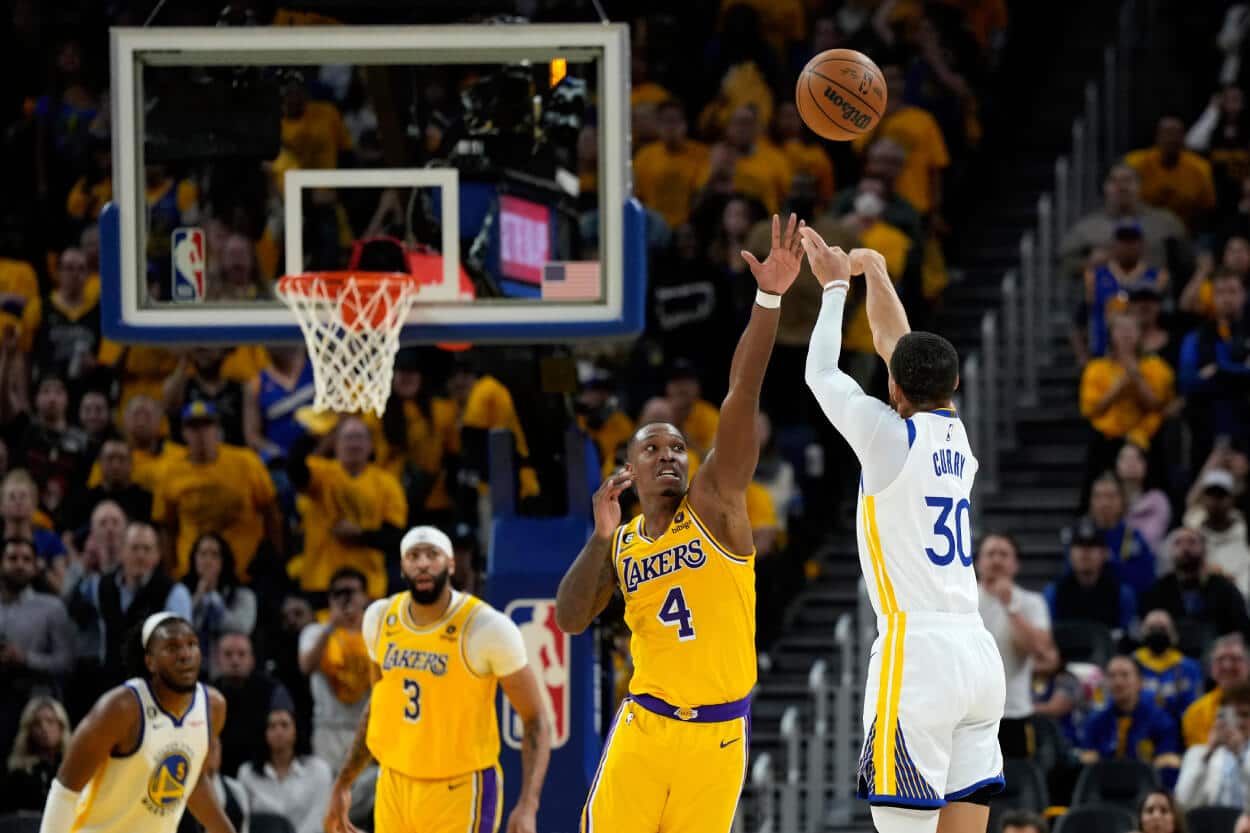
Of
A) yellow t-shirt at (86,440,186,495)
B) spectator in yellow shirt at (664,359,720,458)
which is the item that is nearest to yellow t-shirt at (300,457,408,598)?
yellow t-shirt at (86,440,186,495)

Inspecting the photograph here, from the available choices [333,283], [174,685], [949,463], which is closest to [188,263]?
[333,283]

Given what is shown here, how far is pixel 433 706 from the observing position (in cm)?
1001

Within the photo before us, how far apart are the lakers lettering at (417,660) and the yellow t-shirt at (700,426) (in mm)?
5025

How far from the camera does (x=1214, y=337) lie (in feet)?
47.8

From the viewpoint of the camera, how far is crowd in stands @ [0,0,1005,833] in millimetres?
13039

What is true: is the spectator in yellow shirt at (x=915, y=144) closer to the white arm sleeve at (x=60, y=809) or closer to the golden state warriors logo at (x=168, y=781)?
the golden state warriors logo at (x=168, y=781)

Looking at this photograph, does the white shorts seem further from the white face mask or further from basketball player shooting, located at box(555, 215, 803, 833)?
the white face mask

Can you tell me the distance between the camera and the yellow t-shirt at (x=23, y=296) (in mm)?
15977

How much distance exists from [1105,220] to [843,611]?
10.9 feet

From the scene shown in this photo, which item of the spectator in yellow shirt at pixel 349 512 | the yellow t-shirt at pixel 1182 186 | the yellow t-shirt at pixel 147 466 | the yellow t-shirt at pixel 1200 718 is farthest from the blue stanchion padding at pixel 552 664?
the yellow t-shirt at pixel 1182 186

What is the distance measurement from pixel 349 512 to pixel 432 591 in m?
4.32

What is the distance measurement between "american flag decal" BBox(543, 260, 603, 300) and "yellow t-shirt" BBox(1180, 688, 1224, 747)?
4306mm

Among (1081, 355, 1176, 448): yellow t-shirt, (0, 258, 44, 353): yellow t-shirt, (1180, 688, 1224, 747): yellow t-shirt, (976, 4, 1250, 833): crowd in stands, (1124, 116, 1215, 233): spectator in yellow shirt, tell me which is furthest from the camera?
(1124, 116, 1215, 233): spectator in yellow shirt

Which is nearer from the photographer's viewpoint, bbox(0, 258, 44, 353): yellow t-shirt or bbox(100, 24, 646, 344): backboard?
bbox(100, 24, 646, 344): backboard
